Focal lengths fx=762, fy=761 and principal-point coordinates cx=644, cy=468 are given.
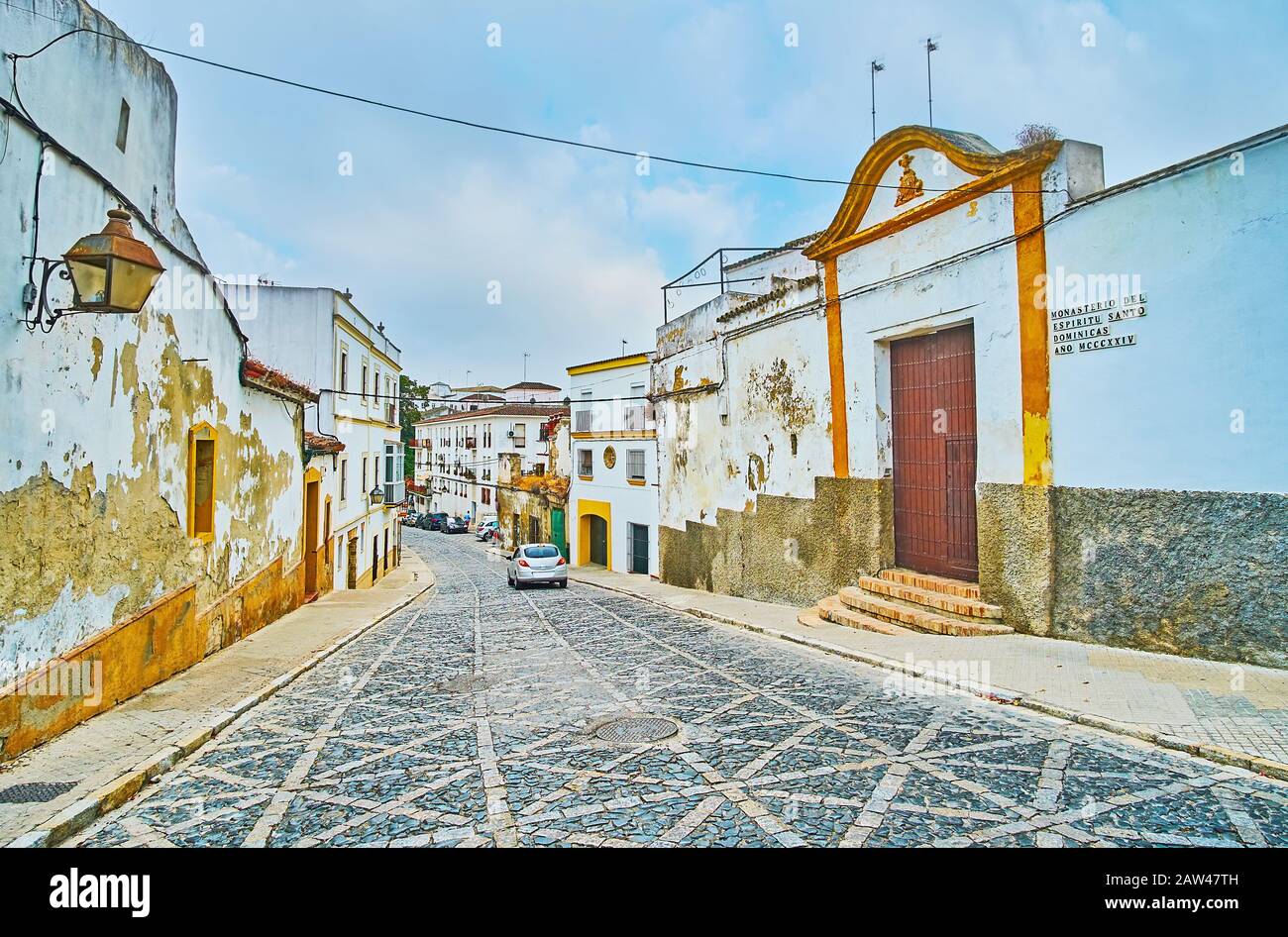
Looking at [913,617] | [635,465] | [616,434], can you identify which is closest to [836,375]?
[913,617]

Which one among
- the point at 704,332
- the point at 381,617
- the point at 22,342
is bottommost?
the point at 381,617

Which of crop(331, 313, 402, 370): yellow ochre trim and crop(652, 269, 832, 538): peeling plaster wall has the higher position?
crop(331, 313, 402, 370): yellow ochre trim

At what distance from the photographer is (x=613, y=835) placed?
13.8 feet

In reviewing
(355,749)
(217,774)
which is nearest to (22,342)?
(217,774)

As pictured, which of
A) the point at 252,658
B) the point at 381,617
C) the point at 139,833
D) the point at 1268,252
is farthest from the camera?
the point at 381,617

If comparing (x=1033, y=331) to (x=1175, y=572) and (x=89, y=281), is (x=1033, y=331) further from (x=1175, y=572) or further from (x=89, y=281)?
(x=89, y=281)

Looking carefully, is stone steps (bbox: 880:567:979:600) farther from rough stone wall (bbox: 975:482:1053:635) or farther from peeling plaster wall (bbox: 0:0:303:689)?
peeling plaster wall (bbox: 0:0:303:689)

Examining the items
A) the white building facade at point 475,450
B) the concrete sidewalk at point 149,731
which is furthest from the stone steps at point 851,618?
the white building facade at point 475,450

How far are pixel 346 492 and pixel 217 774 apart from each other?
18.1 m

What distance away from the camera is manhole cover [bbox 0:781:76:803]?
4714 millimetres

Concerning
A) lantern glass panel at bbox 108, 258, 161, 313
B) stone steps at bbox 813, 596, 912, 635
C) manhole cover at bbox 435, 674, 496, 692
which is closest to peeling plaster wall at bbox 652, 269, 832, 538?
stone steps at bbox 813, 596, 912, 635

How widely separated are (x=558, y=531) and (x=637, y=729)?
91.9ft

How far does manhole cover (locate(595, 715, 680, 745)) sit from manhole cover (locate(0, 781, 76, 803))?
3584 mm

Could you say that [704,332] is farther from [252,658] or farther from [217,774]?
[217,774]
